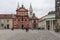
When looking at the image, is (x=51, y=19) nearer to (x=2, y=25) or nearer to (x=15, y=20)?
(x=15, y=20)

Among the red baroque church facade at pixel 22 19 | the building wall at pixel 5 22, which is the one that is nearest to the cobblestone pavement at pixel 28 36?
the red baroque church facade at pixel 22 19

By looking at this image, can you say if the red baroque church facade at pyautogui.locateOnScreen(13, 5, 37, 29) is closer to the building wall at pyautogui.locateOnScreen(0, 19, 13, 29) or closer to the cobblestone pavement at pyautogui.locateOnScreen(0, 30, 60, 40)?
the building wall at pyautogui.locateOnScreen(0, 19, 13, 29)

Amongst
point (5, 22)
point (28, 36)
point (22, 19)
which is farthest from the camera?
point (5, 22)

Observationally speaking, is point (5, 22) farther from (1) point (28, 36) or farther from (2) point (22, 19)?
(1) point (28, 36)

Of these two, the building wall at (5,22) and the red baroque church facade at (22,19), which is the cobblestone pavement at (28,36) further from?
the building wall at (5,22)

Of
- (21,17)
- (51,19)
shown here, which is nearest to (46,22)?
(51,19)

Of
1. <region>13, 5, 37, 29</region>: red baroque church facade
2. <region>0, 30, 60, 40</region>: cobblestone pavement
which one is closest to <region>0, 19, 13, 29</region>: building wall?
<region>13, 5, 37, 29</region>: red baroque church facade

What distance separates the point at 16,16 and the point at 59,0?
6351cm

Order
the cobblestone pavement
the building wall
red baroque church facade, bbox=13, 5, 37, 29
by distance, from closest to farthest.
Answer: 1. the cobblestone pavement
2. red baroque church facade, bbox=13, 5, 37, 29
3. the building wall

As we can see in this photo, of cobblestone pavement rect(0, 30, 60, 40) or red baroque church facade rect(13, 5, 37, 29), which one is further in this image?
red baroque church facade rect(13, 5, 37, 29)

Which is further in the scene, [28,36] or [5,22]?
[5,22]

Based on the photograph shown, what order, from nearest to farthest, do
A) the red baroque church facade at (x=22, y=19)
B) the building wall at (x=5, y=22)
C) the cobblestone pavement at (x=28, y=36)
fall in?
the cobblestone pavement at (x=28, y=36) → the red baroque church facade at (x=22, y=19) → the building wall at (x=5, y=22)

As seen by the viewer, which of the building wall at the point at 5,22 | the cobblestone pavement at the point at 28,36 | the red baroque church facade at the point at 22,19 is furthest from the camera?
the building wall at the point at 5,22

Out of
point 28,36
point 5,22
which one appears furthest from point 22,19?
point 28,36
